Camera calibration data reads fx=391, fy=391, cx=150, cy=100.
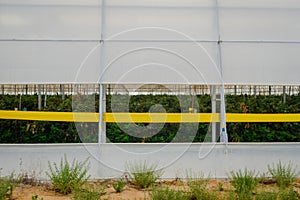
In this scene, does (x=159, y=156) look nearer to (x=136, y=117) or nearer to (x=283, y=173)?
(x=136, y=117)

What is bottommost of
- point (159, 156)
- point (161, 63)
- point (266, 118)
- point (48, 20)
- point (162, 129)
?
point (159, 156)

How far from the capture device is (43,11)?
5988 mm

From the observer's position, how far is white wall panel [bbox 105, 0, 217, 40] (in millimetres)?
5996

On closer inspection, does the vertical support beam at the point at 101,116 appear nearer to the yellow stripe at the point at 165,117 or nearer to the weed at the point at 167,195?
the yellow stripe at the point at 165,117

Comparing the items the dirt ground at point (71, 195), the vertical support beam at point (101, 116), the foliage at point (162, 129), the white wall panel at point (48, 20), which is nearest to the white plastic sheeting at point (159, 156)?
the vertical support beam at point (101, 116)

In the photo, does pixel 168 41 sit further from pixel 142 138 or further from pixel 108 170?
pixel 142 138

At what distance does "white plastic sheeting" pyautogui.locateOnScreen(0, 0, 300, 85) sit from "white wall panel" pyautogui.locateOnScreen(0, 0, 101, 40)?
1 centimetres

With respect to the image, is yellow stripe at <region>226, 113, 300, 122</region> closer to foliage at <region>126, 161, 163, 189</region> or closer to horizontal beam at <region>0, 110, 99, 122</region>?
foliage at <region>126, 161, 163, 189</region>

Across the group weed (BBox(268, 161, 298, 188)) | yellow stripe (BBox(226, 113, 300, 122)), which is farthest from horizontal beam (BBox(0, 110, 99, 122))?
weed (BBox(268, 161, 298, 188))

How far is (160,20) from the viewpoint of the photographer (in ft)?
19.9

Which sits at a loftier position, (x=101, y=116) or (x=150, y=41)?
(x=150, y=41)

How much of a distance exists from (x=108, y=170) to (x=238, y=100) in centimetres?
406

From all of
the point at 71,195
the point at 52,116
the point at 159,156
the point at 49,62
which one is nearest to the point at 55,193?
the point at 71,195

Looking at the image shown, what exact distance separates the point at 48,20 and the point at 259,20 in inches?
129
